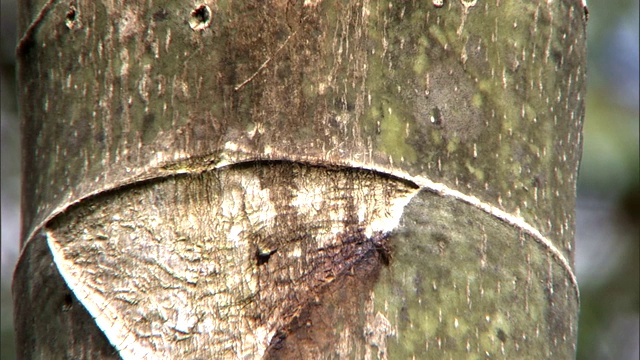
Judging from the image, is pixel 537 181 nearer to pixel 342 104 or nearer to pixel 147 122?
pixel 342 104

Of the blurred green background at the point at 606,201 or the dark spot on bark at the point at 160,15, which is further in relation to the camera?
the blurred green background at the point at 606,201

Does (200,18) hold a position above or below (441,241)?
above

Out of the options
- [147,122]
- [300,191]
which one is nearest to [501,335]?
[300,191]

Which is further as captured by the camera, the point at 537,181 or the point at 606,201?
the point at 606,201

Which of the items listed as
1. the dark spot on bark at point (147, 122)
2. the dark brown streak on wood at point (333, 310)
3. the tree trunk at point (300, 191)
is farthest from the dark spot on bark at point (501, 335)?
the dark spot on bark at point (147, 122)

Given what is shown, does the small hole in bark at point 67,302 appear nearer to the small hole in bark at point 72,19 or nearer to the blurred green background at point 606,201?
the small hole in bark at point 72,19

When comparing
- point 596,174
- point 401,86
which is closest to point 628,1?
point 596,174

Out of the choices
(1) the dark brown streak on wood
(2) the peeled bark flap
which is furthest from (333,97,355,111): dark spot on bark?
(1) the dark brown streak on wood

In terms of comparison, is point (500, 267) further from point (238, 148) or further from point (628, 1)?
point (628, 1)

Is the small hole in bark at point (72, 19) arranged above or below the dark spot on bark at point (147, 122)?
above
